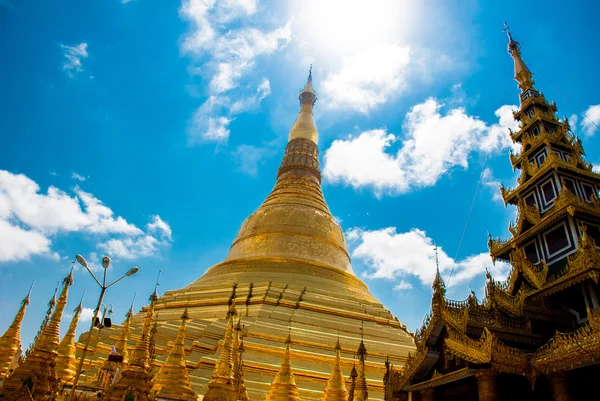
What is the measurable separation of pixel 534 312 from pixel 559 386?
2.35m

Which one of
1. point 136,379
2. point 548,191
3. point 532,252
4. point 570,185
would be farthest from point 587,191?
point 136,379

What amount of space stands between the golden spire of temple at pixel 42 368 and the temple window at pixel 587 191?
14.3 meters

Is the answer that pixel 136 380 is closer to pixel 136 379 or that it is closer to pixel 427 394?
pixel 136 379

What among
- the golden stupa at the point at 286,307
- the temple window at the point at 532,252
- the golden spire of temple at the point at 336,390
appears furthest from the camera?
the golden stupa at the point at 286,307

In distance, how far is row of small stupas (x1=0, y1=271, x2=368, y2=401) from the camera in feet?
25.4

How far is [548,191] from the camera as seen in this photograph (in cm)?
1279

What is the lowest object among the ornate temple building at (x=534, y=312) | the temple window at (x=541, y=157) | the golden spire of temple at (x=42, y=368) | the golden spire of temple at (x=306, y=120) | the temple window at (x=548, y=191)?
the golden spire of temple at (x=42, y=368)

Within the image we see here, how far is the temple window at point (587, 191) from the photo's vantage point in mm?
12781

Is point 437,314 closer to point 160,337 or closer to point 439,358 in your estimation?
point 439,358

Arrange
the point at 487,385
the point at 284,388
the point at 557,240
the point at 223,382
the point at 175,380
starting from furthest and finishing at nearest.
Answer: the point at 557,240 → the point at 284,388 → the point at 175,380 → the point at 223,382 → the point at 487,385

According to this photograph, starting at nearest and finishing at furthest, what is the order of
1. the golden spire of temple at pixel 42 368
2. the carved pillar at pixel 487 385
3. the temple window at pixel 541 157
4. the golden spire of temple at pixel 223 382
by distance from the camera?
the carved pillar at pixel 487 385
the golden spire of temple at pixel 42 368
the golden spire of temple at pixel 223 382
the temple window at pixel 541 157

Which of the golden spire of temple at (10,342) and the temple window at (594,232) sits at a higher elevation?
the temple window at (594,232)

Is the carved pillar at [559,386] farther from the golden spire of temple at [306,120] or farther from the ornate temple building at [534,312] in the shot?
the golden spire of temple at [306,120]

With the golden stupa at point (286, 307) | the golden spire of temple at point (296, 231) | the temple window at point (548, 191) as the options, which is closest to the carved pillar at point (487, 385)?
the golden stupa at point (286, 307)
